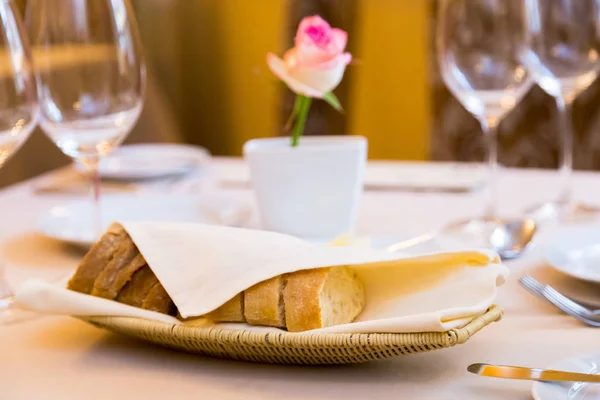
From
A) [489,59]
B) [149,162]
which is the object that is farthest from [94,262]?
[149,162]

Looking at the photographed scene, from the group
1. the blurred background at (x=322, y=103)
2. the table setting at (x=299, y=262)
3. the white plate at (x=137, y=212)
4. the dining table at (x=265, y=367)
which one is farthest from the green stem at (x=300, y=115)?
the blurred background at (x=322, y=103)

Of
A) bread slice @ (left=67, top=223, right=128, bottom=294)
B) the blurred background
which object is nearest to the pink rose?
bread slice @ (left=67, top=223, right=128, bottom=294)

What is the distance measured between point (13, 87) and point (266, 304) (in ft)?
0.94

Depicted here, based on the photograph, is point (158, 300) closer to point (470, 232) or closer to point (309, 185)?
point (309, 185)

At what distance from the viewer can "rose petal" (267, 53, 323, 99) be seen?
0.70 metres

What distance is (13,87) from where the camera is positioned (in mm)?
624

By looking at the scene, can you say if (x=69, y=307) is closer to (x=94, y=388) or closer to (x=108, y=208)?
(x=94, y=388)

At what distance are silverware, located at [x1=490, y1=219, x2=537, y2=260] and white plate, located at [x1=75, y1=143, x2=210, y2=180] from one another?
582mm

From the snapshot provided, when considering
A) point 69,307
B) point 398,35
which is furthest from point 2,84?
point 398,35

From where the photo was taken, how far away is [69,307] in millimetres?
523

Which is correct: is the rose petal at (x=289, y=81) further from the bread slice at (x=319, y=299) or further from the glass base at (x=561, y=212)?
the glass base at (x=561, y=212)

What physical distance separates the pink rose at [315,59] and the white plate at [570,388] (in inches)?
13.3

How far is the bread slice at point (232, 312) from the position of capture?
503mm

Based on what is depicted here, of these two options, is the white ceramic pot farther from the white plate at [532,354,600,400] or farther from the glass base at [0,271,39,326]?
the white plate at [532,354,600,400]
